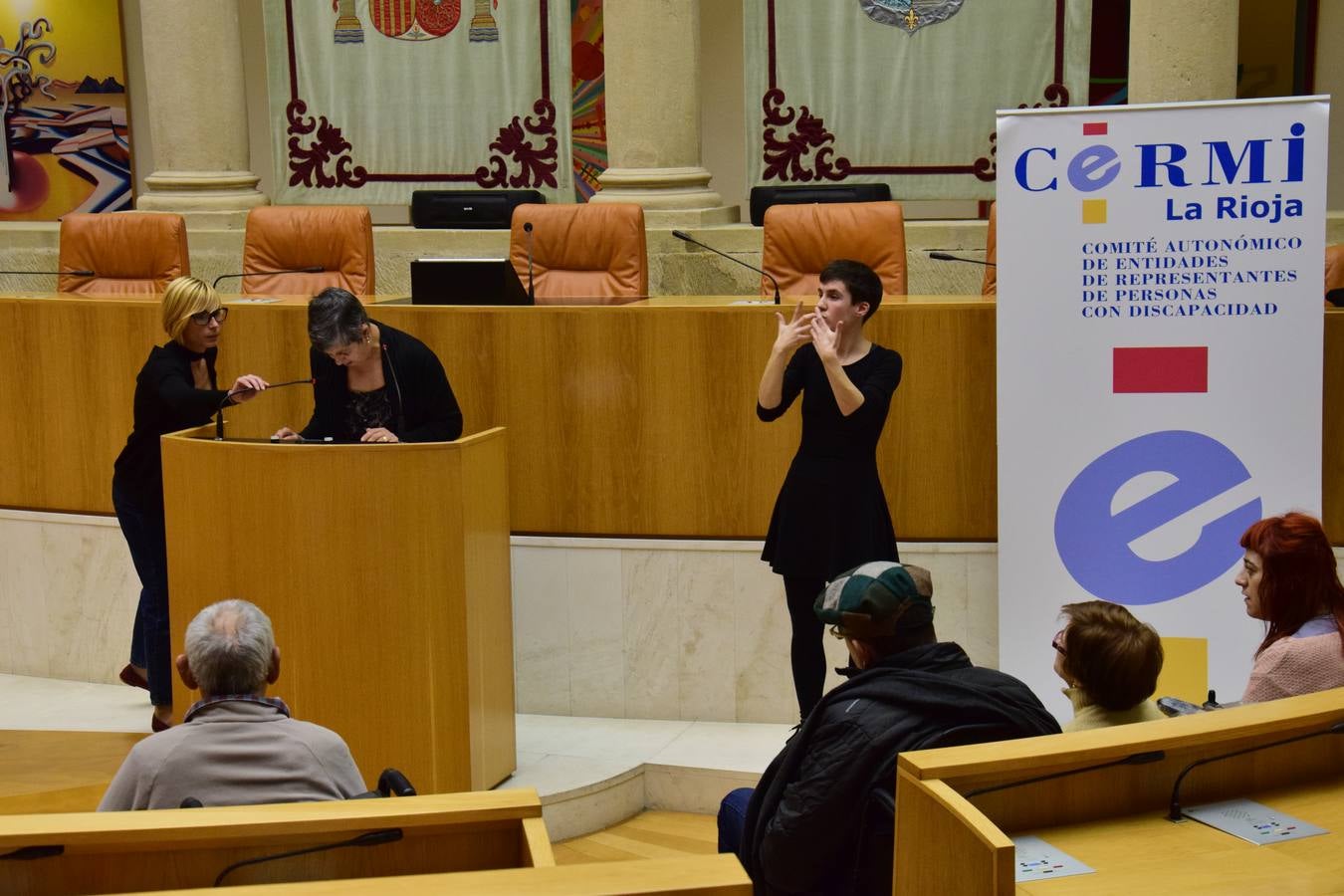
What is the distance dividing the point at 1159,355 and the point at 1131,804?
2150mm

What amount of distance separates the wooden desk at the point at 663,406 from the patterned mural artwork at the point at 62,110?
5.82 metres

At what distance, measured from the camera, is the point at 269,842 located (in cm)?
227

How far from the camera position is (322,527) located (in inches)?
159

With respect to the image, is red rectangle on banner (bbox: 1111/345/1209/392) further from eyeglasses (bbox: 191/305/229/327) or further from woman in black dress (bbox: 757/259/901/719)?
eyeglasses (bbox: 191/305/229/327)

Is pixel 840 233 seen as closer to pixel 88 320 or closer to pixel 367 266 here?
pixel 367 266

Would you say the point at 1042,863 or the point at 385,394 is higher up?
the point at 385,394

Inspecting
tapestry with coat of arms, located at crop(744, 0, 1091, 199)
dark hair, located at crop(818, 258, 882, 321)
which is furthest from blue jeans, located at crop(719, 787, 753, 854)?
tapestry with coat of arms, located at crop(744, 0, 1091, 199)

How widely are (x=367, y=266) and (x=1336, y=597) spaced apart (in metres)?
3.92

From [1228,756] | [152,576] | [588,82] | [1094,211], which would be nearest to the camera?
[1228,756]

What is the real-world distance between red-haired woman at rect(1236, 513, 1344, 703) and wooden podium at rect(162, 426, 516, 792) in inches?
75.8

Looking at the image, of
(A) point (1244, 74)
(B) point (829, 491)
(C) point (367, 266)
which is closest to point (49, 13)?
(C) point (367, 266)

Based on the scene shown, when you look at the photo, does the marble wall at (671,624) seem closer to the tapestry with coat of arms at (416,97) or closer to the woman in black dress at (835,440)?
the woman in black dress at (835,440)

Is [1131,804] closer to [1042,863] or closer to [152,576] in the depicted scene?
[1042,863]

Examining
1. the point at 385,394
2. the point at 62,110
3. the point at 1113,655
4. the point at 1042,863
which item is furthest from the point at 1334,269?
the point at 62,110
